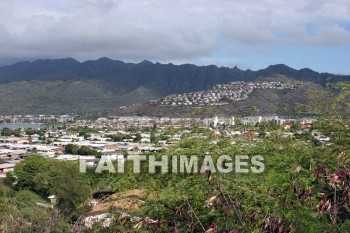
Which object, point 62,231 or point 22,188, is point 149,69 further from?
point 62,231

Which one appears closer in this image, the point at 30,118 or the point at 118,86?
the point at 30,118

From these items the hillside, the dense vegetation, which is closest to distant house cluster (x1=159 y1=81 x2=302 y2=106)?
the hillside

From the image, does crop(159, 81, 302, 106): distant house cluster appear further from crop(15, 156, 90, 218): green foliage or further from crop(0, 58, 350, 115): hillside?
crop(15, 156, 90, 218): green foliage

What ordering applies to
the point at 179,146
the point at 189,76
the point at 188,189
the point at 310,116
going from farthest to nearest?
the point at 189,76 < the point at 310,116 < the point at 179,146 < the point at 188,189

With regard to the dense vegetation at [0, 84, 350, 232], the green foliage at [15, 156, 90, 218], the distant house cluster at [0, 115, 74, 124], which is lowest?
the distant house cluster at [0, 115, 74, 124]

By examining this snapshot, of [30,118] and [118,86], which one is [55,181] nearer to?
[30,118]

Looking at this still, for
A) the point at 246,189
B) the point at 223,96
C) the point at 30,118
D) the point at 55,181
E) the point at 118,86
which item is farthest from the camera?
the point at 118,86

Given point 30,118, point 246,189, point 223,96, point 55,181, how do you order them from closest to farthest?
1. point 246,189
2. point 55,181
3. point 223,96
4. point 30,118

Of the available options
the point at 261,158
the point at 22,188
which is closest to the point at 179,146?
the point at 261,158

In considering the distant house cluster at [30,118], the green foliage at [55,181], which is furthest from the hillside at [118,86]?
the green foliage at [55,181]

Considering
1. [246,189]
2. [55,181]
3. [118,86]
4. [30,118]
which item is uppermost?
[118,86]

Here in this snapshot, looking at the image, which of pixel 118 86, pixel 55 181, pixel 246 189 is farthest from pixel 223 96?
pixel 118 86
